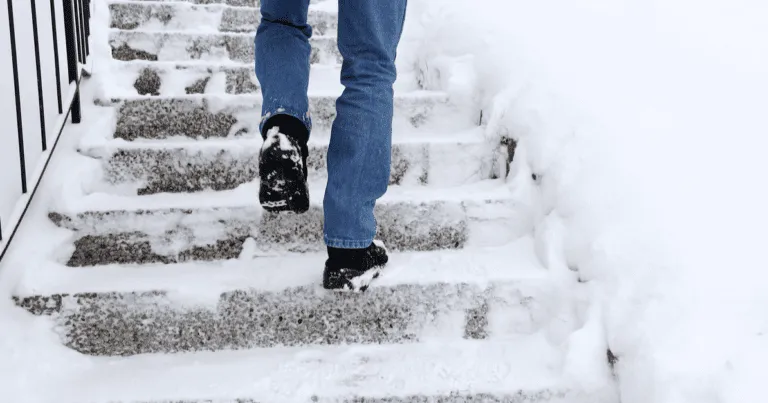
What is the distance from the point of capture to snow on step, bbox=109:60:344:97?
2199 millimetres

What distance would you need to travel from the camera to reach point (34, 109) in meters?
2.11

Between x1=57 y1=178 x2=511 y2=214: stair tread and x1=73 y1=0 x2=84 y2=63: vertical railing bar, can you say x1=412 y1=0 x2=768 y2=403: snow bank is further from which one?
x1=73 y1=0 x2=84 y2=63: vertical railing bar

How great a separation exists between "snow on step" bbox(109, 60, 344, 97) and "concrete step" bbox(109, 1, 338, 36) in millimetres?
497

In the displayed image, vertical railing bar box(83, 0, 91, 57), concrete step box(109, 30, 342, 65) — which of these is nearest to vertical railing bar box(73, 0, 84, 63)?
vertical railing bar box(83, 0, 91, 57)

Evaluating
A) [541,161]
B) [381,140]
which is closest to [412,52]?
[541,161]

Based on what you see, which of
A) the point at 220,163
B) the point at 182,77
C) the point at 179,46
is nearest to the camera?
the point at 220,163

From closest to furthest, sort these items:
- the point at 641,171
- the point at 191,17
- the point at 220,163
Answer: the point at 641,171 < the point at 220,163 < the point at 191,17

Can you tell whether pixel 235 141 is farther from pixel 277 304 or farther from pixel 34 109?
pixel 34 109

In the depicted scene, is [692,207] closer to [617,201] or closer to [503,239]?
[617,201]

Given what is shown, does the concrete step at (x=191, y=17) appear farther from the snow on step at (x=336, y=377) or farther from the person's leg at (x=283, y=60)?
the snow on step at (x=336, y=377)

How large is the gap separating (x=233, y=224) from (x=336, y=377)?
0.51 m

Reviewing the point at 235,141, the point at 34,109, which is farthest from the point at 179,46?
the point at 235,141

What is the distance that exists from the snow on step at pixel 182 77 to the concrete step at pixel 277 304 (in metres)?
0.88

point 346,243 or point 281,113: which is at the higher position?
point 281,113
